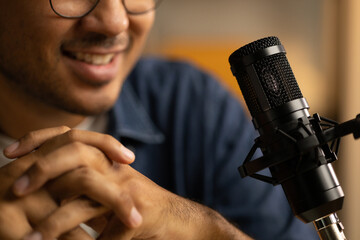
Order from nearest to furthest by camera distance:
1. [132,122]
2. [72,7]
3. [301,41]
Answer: [72,7] < [132,122] < [301,41]

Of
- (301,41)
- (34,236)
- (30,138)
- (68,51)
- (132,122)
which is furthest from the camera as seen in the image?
(301,41)

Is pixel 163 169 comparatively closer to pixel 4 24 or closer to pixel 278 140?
pixel 4 24

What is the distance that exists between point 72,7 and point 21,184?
0.48 metres

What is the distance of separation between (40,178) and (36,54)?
1.59 ft

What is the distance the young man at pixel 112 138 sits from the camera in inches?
28.7

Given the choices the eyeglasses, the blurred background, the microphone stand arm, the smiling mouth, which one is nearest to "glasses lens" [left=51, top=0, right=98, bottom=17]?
the eyeglasses

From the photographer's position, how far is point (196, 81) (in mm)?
1653

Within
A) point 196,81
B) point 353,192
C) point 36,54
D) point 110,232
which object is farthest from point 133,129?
point 353,192

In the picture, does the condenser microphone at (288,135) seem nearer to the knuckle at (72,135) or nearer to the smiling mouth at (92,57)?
the knuckle at (72,135)

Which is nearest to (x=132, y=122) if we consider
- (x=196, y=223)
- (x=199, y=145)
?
(x=199, y=145)

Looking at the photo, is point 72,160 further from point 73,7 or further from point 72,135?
point 73,7

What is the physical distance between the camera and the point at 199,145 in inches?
60.6

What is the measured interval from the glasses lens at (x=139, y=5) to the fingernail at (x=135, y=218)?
1.86 ft

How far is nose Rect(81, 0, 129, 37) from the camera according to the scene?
1063 mm
